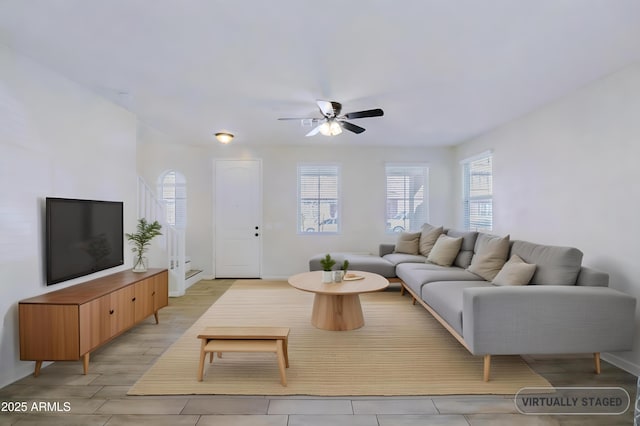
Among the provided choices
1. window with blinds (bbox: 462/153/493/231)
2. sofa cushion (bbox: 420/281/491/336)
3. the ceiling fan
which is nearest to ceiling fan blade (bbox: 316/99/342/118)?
the ceiling fan

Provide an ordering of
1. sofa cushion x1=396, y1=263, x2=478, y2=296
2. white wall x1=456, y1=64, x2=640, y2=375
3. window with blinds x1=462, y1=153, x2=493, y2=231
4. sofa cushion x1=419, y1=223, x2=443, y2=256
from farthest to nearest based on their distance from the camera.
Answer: sofa cushion x1=419, y1=223, x2=443, y2=256 → window with blinds x1=462, y1=153, x2=493, y2=231 → sofa cushion x1=396, y1=263, x2=478, y2=296 → white wall x1=456, y1=64, x2=640, y2=375

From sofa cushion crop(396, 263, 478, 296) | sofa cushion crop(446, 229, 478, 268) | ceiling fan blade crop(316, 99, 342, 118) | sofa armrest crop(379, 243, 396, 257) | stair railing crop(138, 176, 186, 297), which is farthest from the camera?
sofa armrest crop(379, 243, 396, 257)

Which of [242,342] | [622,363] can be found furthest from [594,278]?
[242,342]

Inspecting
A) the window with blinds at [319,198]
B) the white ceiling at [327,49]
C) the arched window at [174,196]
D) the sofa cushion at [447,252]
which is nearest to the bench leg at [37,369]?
the white ceiling at [327,49]

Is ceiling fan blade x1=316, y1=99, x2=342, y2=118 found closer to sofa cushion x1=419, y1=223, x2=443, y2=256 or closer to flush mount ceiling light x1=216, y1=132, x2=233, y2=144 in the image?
flush mount ceiling light x1=216, y1=132, x2=233, y2=144

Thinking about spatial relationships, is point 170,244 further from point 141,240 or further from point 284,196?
point 284,196

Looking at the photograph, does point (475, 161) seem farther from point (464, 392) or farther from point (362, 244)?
point (464, 392)

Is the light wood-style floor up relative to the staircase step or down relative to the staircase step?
down

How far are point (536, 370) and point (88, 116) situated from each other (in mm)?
4801

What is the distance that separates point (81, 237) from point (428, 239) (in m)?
4.78

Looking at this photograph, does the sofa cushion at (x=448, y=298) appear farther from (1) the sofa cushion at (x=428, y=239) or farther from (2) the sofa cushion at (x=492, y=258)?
(1) the sofa cushion at (x=428, y=239)

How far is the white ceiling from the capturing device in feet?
6.48

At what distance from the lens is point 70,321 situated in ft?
8.05

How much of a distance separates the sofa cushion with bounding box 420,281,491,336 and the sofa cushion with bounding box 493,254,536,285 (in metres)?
0.33
